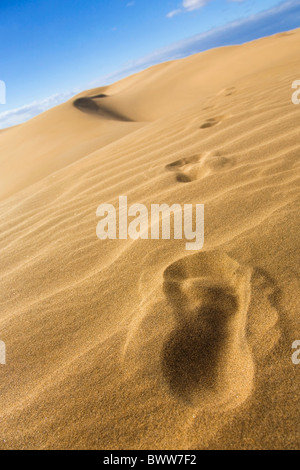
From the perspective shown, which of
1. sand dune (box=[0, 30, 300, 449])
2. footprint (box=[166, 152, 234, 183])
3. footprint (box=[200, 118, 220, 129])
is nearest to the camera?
sand dune (box=[0, 30, 300, 449])

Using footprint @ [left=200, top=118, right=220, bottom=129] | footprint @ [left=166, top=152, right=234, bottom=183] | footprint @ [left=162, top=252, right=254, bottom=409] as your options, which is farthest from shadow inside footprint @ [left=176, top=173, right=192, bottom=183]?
footprint @ [left=200, top=118, right=220, bottom=129]

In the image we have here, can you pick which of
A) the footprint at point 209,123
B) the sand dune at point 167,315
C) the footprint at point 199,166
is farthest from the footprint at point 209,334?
the footprint at point 209,123

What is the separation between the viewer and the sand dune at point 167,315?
3.03ft

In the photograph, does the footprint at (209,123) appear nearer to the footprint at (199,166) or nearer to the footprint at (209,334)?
the footprint at (199,166)

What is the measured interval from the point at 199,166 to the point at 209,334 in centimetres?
157

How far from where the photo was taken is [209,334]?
1.13m

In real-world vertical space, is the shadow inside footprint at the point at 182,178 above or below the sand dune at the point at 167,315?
above

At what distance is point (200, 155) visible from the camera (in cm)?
272

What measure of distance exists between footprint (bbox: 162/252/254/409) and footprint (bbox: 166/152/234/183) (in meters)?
1.00

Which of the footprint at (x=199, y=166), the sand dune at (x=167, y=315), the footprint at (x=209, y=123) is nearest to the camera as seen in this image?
the sand dune at (x=167, y=315)

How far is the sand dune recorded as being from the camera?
0.92 m

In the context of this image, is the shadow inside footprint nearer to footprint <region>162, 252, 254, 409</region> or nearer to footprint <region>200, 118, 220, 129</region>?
footprint <region>162, 252, 254, 409</region>

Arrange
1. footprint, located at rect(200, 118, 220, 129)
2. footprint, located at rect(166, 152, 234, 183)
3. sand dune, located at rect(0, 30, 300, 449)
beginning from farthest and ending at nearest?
footprint, located at rect(200, 118, 220, 129) < footprint, located at rect(166, 152, 234, 183) < sand dune, located at rect(0, 30, 300, 449)

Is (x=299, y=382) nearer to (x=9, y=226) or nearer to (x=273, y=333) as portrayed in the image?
(x=273, y=333)
